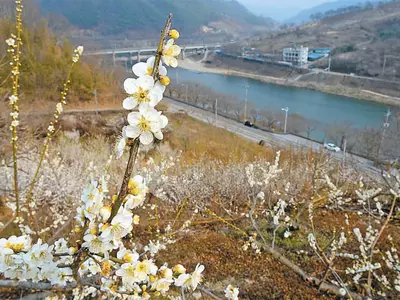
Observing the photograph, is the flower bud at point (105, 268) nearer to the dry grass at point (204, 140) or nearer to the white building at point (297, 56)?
the dry grass at point (204, 140)

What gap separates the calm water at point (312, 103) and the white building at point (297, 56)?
1155cm

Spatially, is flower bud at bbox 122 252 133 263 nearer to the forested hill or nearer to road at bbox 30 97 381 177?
road at bbox 30 97 381 177

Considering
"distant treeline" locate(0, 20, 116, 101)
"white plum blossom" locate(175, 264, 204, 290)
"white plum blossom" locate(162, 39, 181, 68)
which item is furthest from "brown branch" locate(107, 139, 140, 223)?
"distant treeline" locate(0, 20, 116, 101)

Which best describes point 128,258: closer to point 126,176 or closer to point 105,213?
point 105,213

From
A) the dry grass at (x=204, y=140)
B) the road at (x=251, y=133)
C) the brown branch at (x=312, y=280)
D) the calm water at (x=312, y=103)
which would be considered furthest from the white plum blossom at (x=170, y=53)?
the calm water at (x=312, y=103)

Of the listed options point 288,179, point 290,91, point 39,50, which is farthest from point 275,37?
point 288,179

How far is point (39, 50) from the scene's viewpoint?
19.7 metres

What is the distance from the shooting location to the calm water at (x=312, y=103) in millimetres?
25828

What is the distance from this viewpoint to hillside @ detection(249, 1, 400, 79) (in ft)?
141

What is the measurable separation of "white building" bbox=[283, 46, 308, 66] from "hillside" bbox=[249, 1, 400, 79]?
3218 mm

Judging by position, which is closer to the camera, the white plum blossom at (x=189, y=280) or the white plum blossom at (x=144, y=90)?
the white plum blossom at (x=144, y=90)

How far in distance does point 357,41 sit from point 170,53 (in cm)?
6656

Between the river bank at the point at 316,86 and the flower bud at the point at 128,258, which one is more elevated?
the flower bud at the point at 128,258

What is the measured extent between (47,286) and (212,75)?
153ft
